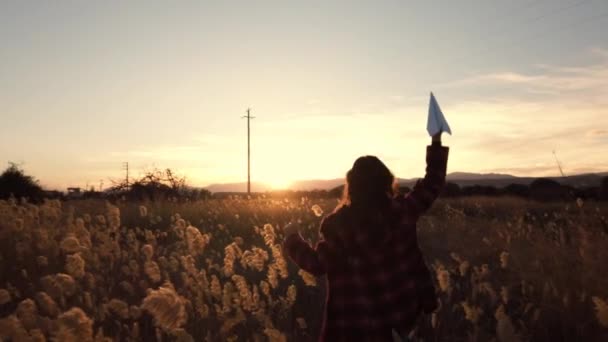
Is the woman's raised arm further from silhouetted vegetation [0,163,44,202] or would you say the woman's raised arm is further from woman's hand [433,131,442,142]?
silhouetted vegetation [0,163,44,202]

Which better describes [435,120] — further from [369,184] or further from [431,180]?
[369,184]

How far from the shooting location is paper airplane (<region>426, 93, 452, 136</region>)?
3342 millimetres

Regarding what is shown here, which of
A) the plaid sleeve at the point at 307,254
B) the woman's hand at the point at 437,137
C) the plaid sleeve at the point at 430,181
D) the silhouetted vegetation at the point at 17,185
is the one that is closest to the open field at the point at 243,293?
the plaid sleeve at the point at 307,254

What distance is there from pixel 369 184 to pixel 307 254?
21.7 inches

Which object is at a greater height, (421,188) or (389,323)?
(421,188)

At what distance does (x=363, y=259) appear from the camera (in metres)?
3.16

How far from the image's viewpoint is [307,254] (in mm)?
3314

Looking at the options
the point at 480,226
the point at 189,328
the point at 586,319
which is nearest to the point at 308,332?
the point at 189,328

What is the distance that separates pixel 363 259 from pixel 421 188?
0.60 metres

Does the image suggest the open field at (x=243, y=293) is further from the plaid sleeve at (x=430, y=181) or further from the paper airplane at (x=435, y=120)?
the paper airplane at (x=435, y=120)

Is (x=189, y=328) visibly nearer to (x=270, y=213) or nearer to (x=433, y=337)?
(x=433, y=337)

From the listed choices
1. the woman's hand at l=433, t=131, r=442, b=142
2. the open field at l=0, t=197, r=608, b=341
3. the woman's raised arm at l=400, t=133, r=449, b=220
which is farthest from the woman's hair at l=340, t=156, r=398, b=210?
the open field at l=0, t=197, r=608, b=341

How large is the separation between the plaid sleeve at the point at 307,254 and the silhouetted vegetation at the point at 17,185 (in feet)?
63.7

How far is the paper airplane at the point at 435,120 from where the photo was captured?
334cm
